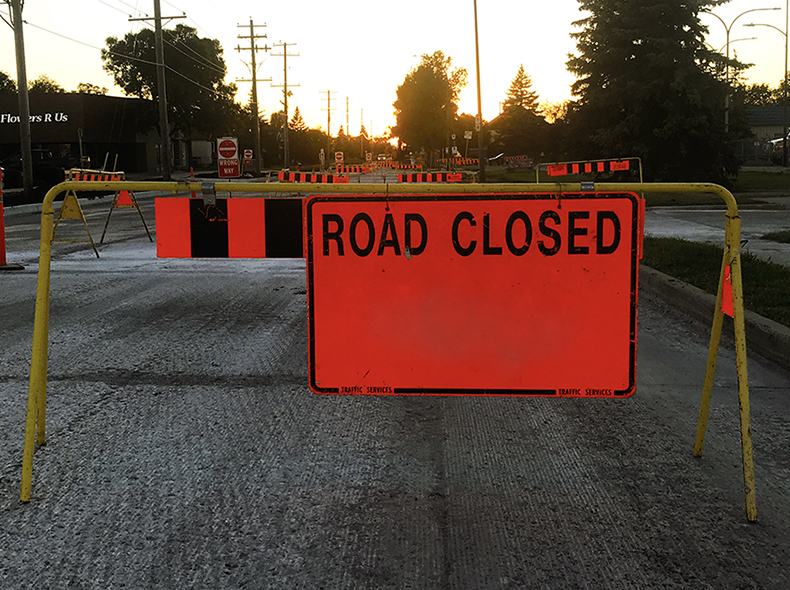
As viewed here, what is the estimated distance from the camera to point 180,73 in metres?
72.8

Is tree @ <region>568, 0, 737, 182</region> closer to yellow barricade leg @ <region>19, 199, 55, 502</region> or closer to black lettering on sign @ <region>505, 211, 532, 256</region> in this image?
black lettering on sign @ <region>505, 211, 532, 256</region>

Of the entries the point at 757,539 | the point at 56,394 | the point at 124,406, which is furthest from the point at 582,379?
the point at 56,394

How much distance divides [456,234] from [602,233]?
690 mm

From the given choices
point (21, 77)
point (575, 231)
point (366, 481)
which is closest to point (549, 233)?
point (575, 231)

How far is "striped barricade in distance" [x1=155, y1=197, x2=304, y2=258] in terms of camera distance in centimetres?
430

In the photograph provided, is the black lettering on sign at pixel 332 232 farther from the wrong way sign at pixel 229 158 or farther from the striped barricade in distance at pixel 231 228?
the wrong way sign at pixel 229 158

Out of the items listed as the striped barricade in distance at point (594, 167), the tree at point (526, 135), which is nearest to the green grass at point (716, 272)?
the striped barricade in distance at point (594, 167)

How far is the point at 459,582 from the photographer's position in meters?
2.93

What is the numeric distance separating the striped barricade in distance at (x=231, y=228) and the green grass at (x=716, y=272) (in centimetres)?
437

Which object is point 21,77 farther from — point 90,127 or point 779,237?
point 90,127

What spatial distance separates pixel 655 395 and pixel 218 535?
3.26 m

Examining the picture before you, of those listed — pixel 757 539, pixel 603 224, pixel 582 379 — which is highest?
pixel 603 224

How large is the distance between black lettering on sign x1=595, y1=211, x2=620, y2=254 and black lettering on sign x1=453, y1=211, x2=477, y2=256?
0.58 m

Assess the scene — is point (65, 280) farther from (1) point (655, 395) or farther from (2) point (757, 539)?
(2) point (757, 539)
